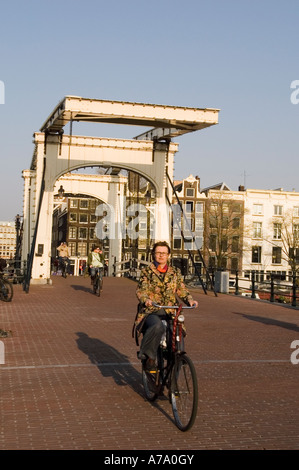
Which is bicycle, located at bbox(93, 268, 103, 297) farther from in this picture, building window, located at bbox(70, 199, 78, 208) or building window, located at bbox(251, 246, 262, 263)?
building window, located at bbox(70, 199, 78, 208)

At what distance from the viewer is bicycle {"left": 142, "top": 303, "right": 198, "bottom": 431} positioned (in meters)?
Result: 5.38

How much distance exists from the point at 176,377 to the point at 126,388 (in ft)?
4.65

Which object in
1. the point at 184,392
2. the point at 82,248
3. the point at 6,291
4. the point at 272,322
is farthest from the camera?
the point at 82,248

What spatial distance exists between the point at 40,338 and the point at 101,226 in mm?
61050

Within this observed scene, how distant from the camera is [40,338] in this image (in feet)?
35.0

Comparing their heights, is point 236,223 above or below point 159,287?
above

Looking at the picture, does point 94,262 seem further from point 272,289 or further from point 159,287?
point 159,287

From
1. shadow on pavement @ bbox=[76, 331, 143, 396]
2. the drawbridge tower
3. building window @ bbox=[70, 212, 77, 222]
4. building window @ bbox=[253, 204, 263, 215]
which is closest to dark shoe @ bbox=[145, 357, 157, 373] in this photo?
shadow on pavement @ bbox=[76, 331, 143, 396]

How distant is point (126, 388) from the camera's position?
7027 millimetres

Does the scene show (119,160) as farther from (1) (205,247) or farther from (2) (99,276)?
(1) (205,247)

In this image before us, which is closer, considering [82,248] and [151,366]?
[151,366]

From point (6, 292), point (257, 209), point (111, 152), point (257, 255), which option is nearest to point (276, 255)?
point (257, 255)

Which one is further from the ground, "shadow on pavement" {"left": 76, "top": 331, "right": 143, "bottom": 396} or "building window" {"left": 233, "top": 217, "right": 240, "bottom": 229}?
"building window" {"left": 233, "top": 217, "right": 240, "bottom": 229}
